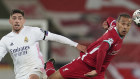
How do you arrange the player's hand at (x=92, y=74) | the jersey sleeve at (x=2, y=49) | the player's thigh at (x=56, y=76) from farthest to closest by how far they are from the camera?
the player's thigh at (x=56, y=76)
the jersey sleeve at (x=2, y=49)
the player's hand at (x=92, y=74)

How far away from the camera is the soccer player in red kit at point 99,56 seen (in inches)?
188

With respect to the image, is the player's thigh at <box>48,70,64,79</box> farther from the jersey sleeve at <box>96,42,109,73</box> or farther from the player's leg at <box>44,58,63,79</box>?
the jersey sleeve at <box>96,42,109,73</box>

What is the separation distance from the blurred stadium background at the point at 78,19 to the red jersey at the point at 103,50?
4.40m

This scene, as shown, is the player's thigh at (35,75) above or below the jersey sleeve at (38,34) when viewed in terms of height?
below

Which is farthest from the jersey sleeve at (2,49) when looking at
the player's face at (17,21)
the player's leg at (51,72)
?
the player's leg at (51,72)

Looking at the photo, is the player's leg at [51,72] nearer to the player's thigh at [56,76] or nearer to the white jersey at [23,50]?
the player's thigh at [56,76]

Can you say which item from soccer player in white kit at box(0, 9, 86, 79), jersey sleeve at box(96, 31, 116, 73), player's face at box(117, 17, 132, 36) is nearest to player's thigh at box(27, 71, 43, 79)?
soccer player in white kit at box(0, 9, 86, 79)

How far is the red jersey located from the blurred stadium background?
440 centimetres

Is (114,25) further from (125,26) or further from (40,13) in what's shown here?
(40,13)

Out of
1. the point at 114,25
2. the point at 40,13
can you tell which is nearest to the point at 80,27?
the point at 40,13

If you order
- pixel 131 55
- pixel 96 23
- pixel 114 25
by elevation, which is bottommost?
pixel 131 55

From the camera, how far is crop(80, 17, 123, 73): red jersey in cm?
473

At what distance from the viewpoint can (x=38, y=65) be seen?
5.05 metres

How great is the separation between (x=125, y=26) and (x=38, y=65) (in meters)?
1.24
